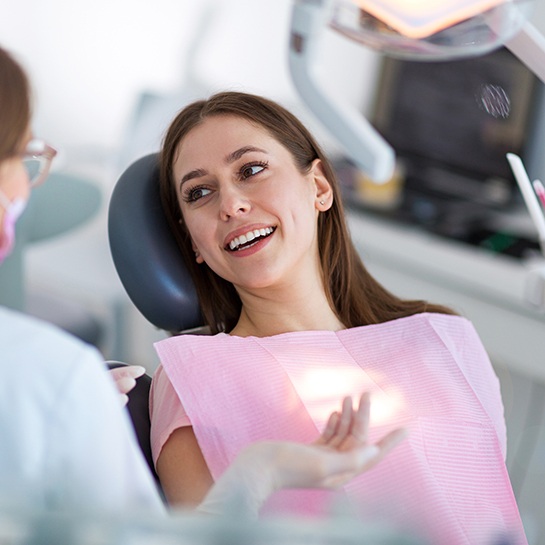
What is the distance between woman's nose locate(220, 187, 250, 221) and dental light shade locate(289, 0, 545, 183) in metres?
0.16

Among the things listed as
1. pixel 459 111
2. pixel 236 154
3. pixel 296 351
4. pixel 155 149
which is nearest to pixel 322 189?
pixel 236 154

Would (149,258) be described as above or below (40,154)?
below

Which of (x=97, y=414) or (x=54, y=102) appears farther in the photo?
(x=54, y=102)

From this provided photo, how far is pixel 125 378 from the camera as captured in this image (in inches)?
45.3

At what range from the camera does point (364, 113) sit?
3250 mm

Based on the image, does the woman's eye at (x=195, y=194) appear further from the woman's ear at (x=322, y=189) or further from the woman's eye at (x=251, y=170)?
the woman's ear at (x=322, y=189)

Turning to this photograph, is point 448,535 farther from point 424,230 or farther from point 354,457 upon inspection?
point 424,230

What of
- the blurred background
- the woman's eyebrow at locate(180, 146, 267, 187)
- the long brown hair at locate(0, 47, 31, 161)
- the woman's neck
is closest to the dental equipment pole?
the woman's eyebrow at locate(180, 146, 267, 187)

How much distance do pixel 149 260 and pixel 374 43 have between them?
1.46 ft

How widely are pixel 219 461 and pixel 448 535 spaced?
30cm

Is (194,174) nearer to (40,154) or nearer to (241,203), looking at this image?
(241,203)

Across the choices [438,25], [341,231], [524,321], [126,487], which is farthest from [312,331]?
[524,321]

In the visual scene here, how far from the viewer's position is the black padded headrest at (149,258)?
1392 millimetres

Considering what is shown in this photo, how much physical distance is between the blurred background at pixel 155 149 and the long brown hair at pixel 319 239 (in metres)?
0.25
